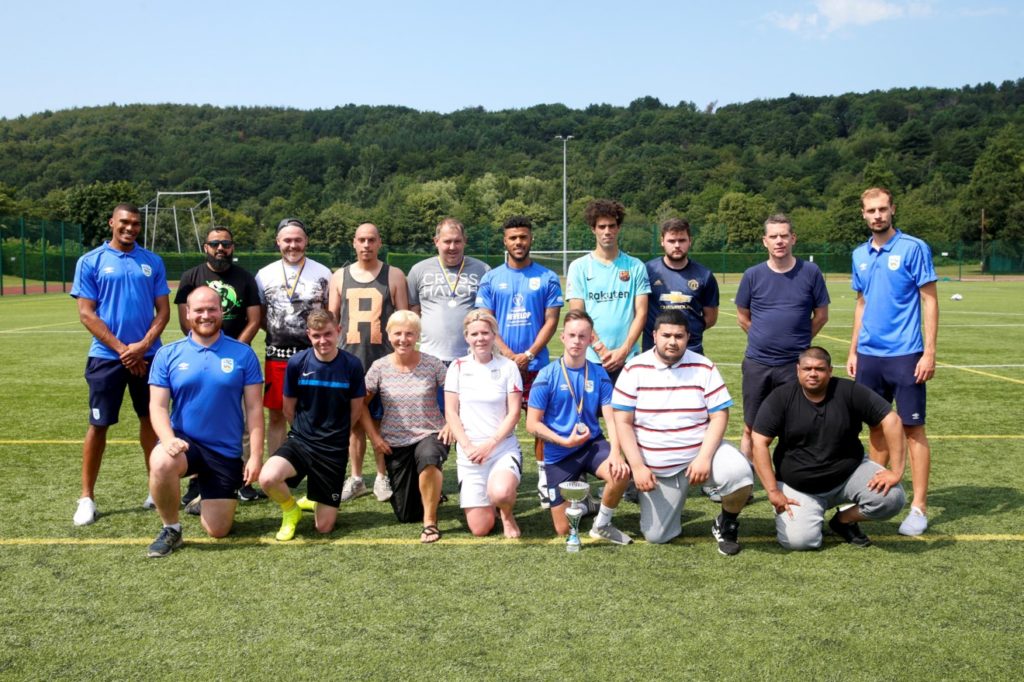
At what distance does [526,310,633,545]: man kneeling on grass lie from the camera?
5055 mm

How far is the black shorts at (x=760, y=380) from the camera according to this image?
557 centimetres

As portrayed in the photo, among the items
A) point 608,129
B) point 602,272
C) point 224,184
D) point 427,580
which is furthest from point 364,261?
Result: point 608,129

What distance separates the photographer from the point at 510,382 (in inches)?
204

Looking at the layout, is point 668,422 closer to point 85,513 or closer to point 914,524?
point 914,524

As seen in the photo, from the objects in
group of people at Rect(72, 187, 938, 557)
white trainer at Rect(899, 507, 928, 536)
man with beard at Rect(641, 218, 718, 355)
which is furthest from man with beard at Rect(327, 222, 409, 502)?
white trainer at Rect(899, 507, 928, 536)

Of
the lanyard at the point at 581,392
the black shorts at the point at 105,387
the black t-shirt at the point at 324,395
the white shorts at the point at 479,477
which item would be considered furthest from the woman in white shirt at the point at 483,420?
the black shorts at the point at 105,387

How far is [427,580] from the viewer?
14.1 ft

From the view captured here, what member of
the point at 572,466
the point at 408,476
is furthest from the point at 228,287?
the point at 572,466

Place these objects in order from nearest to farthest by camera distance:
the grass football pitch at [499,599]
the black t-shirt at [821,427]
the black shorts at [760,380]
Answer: the grass football pitch at [499,599]
the black t-shirt at [821,427]
the black shorts at [760,380]

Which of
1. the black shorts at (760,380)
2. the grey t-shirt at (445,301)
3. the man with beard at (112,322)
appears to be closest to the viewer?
the man with beard at (112,322)

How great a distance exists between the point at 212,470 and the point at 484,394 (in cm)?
165

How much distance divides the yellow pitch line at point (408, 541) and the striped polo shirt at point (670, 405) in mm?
537

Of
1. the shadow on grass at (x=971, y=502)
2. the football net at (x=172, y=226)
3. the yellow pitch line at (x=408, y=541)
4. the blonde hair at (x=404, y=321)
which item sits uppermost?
the football net at (x=172, y=226)

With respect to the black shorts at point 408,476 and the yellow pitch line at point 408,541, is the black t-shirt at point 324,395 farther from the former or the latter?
the yellow pitch line at point 408,541
